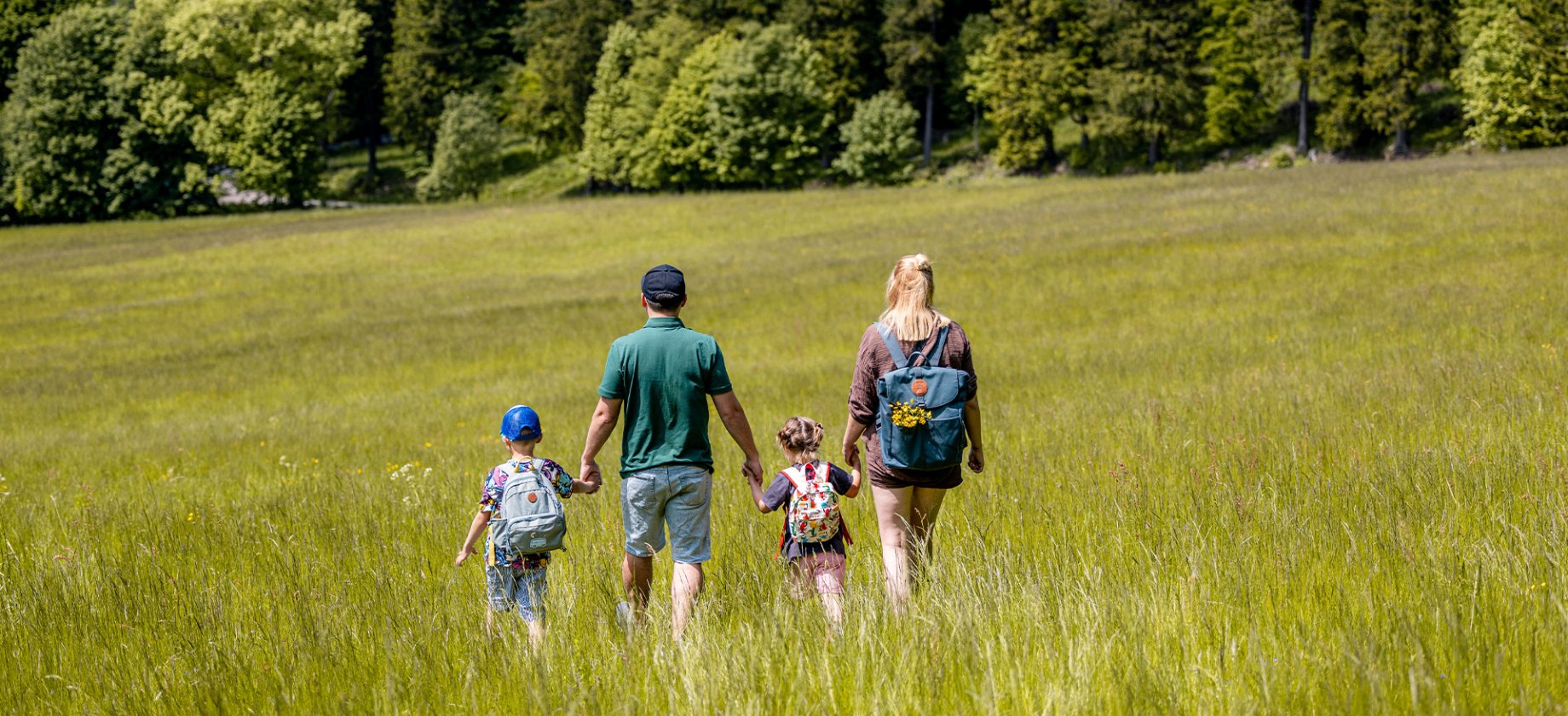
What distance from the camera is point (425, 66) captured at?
8331 centimetres

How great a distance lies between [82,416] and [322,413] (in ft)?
15.1

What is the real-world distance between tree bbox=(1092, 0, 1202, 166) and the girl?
6088cm

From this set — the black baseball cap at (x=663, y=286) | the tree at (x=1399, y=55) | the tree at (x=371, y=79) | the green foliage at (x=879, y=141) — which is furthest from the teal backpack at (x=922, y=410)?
the tree at (x=371, y=79)

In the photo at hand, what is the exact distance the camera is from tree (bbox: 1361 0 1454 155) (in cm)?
5441

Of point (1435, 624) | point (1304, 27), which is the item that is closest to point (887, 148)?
point (1304, 27)

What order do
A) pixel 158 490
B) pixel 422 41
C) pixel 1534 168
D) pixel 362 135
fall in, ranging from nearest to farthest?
pixel 158 490 < pixel 1534 168 < pixel 422 41 < pixel 362 135

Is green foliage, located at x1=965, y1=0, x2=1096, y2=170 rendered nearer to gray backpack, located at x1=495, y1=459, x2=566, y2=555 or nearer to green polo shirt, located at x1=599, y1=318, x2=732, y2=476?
green polo shirt, located at x1=599, y1=318, x2=732, y2=476

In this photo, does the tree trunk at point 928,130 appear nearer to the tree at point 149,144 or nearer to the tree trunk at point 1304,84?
the tree trunk at point 1304,84

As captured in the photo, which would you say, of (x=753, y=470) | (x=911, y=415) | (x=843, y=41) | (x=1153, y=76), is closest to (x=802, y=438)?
(x=753, y=470)

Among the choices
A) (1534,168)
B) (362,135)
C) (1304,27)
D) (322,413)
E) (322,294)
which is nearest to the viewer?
(322,413)

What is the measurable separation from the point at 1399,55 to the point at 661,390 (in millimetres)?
61624

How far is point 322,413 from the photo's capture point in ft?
53.4

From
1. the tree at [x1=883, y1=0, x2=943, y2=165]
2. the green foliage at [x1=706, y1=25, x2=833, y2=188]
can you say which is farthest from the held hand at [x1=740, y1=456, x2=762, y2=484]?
the tree at [x1=883, y1=0, x2=943, y2=165]

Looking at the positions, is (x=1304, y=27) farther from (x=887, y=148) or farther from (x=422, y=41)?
(x=422, y=41)
